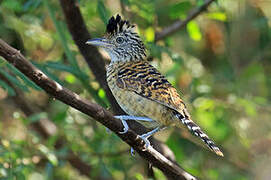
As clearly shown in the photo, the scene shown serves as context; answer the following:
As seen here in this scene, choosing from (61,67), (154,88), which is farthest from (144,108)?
(61,67)

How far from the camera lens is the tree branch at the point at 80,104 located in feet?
8.40

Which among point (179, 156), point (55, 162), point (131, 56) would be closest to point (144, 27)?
point (131, 56)

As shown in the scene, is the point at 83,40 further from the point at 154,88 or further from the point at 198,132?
the point at 198,132

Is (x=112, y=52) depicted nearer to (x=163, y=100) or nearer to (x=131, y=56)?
(x=131, y=56)

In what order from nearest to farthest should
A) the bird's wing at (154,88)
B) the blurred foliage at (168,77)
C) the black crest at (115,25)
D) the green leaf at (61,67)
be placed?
the bird's wing at (154,88), the green leaf at (61,67), the black crest at (115,25), the blurred foliage at (168,77)

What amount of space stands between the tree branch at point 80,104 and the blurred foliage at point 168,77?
2.92ft

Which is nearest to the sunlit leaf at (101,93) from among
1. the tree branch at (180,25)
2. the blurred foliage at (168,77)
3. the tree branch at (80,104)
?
the blurred foliage at (168,77)

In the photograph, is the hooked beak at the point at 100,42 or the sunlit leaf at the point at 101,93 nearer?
the hooked beak at the point at 100,42

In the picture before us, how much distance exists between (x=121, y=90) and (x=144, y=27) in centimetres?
163

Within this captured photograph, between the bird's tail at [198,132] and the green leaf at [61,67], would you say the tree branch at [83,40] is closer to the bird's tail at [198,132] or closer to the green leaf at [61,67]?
the green leaf at [61,67]

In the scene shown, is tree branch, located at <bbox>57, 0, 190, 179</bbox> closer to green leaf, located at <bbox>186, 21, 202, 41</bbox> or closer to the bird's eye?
the bird's eye

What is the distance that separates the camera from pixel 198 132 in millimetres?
3521

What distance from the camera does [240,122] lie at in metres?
5.77

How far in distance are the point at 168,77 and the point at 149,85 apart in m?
1.14
